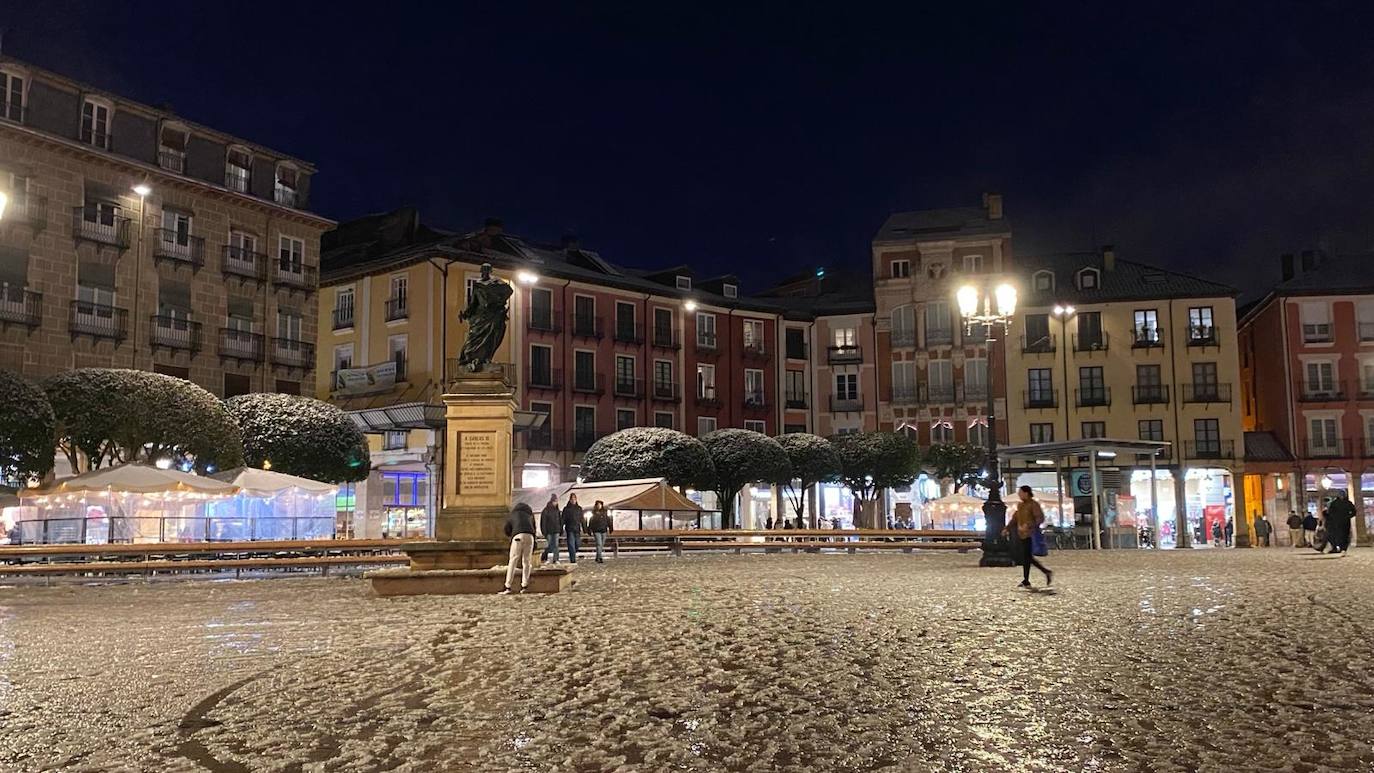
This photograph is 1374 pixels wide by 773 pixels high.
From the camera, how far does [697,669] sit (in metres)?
8.45

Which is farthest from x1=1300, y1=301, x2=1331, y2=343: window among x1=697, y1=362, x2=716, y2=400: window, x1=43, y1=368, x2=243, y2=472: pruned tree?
x1=43, y1=368, x2=243, y2=472: pruned tree

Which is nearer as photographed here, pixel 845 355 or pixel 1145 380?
pixel 1145 380

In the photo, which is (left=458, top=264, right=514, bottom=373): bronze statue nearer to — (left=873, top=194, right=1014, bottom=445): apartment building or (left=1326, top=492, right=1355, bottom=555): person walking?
(left=1326, top=492, right=1355, bottom=555): person walking

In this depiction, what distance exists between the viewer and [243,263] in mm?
42688

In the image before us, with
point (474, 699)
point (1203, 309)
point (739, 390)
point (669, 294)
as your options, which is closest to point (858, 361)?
point (739, 390)

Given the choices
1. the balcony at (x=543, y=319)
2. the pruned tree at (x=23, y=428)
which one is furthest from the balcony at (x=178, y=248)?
the balcony at (x=543, y=319)

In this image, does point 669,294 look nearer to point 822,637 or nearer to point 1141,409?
point 1141,409

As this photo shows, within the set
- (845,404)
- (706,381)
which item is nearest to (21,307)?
(706,381)

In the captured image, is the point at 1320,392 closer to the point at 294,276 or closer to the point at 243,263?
the point at 294,276

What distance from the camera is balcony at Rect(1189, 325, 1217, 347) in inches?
2247

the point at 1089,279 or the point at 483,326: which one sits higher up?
the point at 1089,279

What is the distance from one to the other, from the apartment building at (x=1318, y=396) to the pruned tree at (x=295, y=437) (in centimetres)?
4279

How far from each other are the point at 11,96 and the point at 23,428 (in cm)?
1324

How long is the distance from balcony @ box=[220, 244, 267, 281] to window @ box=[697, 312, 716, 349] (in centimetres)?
2148
